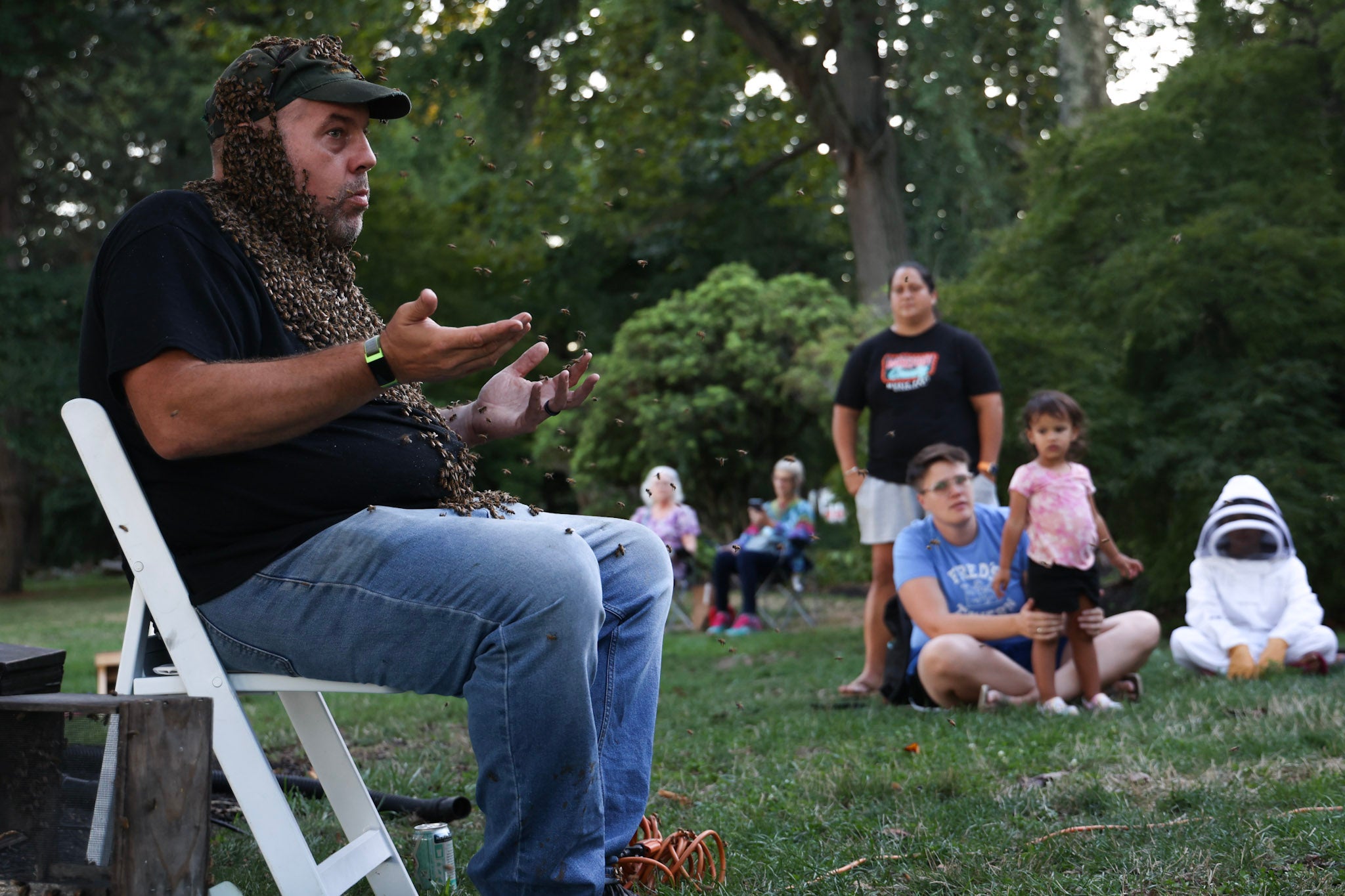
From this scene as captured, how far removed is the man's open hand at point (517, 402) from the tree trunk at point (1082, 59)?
9.24 meters

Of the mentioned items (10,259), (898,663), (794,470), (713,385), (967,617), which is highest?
(10,259)

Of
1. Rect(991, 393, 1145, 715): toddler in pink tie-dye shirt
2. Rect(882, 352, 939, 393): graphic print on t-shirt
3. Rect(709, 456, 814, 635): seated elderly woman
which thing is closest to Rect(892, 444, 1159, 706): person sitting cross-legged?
Rect(991, 393, 1145, 715): toddler in pink tie-dye shirt

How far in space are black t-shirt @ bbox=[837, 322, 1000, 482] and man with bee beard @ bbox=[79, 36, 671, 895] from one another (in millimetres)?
4041

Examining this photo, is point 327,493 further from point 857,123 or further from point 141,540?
point 857,123

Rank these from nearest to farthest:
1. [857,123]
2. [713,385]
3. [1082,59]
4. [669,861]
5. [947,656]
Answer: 1. [669,861]
2. [947,656]
3. [1082,59]
4. [857,123]
5. [713,385]

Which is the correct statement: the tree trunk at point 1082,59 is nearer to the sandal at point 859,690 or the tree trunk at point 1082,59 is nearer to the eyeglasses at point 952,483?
the eyeglasses at point 952,483

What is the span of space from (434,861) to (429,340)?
137 centimetres

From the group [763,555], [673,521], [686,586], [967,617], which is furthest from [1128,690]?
[686,586]

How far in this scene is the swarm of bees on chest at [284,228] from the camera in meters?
2.38

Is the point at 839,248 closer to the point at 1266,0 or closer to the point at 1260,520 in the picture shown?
the point at 1266,0

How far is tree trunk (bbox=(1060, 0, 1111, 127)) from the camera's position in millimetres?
11133

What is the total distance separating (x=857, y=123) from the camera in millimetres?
14023

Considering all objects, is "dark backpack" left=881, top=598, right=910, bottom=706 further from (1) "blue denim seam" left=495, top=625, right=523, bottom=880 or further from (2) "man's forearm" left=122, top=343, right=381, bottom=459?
(2) "man's forearm" left=122, top=343, right=381, bottom=459

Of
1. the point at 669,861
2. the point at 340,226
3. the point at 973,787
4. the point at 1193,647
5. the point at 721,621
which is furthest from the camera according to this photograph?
the point at 721,621
